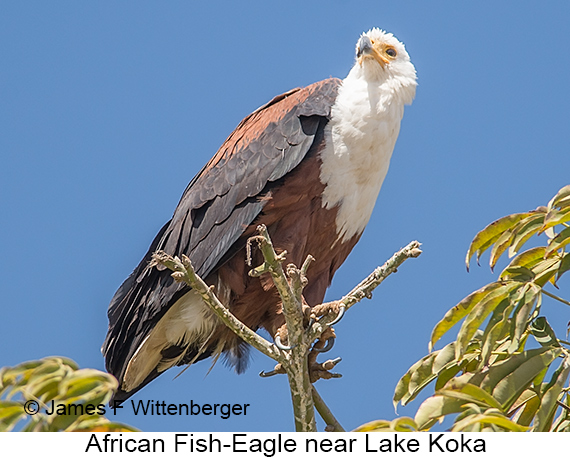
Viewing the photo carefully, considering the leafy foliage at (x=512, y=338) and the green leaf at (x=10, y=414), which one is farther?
the leafy foliage at (x=512, y=338)

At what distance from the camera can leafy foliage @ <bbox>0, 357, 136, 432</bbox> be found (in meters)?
2.44

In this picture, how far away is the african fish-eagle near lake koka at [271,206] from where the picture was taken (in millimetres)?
4844

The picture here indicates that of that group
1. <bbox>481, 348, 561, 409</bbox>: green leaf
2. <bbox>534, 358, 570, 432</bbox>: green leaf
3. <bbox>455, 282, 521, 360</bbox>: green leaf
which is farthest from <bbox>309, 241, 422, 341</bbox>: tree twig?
<bbox>534, 358, 570, 432</bbox>: green leaf

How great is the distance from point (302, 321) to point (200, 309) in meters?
1.51

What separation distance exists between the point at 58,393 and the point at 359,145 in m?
2.78

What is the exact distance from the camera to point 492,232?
138 inches

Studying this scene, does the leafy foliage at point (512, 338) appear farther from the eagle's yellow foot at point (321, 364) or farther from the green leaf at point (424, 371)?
the eagle's yellow foot at point (321, 364)

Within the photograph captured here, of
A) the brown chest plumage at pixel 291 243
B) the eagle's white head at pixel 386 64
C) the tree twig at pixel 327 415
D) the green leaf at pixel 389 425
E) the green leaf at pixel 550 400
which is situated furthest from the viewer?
the eagle's white head at pixel 386 64

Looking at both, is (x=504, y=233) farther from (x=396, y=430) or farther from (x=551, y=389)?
(x=396, y=430)

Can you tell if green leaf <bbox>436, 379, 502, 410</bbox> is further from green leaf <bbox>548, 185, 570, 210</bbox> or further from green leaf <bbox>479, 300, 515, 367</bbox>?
green leaf <bbox>548, 185, 570, 210</bbox>

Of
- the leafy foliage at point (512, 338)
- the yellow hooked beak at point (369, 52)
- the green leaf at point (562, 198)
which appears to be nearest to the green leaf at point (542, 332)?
the leafy foliage at point (512, 338)

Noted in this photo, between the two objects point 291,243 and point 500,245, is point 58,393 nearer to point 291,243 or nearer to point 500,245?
point 500,245

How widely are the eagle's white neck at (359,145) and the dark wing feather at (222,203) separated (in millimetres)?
126
